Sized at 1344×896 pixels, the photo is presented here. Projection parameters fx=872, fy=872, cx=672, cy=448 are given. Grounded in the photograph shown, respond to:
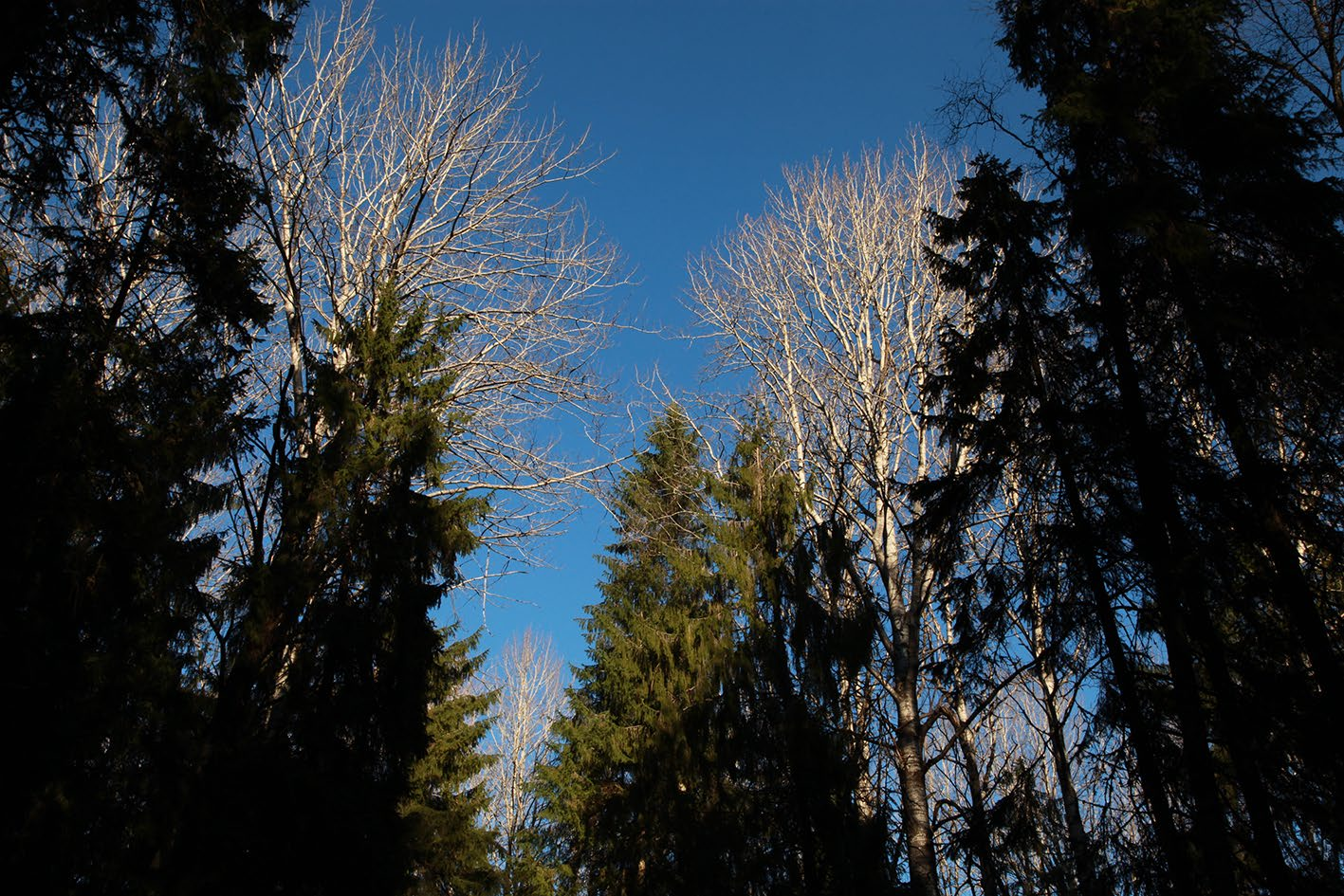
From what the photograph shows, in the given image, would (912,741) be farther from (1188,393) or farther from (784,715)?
(1188,393)

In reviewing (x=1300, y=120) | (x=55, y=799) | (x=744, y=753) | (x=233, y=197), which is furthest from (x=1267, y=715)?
(x=233, y=197)

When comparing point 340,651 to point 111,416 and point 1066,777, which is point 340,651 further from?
point 1066,777

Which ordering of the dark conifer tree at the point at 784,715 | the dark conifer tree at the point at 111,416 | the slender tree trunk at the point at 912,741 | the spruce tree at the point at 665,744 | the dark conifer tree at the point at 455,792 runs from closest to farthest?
1. the dark conifer tree at the point at 111,416
2. the dark conifer tree at the point at 784,715
3. the spruce tree at the point at 665,744
4. the slender tree trunk at the point at 912,741
5. the dark conifer tree at the point at 455,792

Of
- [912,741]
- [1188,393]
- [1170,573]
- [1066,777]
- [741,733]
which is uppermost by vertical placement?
[1188,393]

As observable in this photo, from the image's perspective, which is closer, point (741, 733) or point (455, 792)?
point (741, 733)

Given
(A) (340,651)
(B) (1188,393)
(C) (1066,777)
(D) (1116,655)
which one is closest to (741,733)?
(C) (1066,777)

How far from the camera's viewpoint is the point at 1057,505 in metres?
6.46

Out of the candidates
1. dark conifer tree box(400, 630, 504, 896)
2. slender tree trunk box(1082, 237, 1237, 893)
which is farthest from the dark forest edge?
dark conifer tree box(400, 630, 504, 896)

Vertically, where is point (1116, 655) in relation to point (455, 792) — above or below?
below

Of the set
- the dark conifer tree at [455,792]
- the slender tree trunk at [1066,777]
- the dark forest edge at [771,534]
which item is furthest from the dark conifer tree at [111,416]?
the dark conifer tree at [455,792]

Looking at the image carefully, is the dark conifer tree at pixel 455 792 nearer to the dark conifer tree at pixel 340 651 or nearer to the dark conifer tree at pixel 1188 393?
the dark conifer tree at pixel 340 651

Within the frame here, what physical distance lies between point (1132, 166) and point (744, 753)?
5559 mm

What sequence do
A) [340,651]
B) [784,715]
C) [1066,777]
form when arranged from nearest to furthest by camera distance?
[1066,777], [340,651], [784,715]

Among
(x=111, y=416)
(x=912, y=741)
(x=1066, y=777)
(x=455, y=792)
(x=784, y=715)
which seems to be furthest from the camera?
(x=455, y=792)
